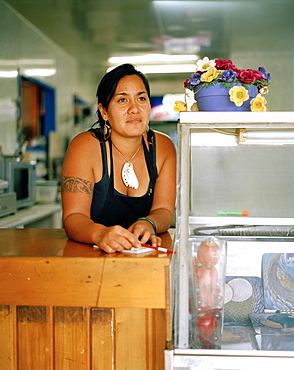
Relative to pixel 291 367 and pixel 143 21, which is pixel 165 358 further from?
pixel 143 21

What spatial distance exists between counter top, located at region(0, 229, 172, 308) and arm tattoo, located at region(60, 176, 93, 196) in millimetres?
393

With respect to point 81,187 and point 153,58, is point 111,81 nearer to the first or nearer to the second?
point 81,187

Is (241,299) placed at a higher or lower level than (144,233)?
lower

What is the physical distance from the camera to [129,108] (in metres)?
1.86

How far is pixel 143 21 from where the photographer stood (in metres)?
5.29

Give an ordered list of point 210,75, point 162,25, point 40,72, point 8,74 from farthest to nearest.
→ point 40,72 < point 162,25 < point 8,74 < point 210,75

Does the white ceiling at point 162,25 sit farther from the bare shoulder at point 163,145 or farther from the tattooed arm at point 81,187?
the tattooed arm at point 81,187

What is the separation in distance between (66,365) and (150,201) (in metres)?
0.75

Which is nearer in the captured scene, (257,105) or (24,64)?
(257,105)

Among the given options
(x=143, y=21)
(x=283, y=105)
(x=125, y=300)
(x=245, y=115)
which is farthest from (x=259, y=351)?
(x=283, y=105)

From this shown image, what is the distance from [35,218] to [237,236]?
2.69 meters

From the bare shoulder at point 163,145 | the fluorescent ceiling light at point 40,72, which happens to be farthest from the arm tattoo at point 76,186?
the fluorescent ceiling light at point 40,72

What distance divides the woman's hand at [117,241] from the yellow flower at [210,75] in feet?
1.77

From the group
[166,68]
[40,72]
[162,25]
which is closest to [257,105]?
[162,25]
